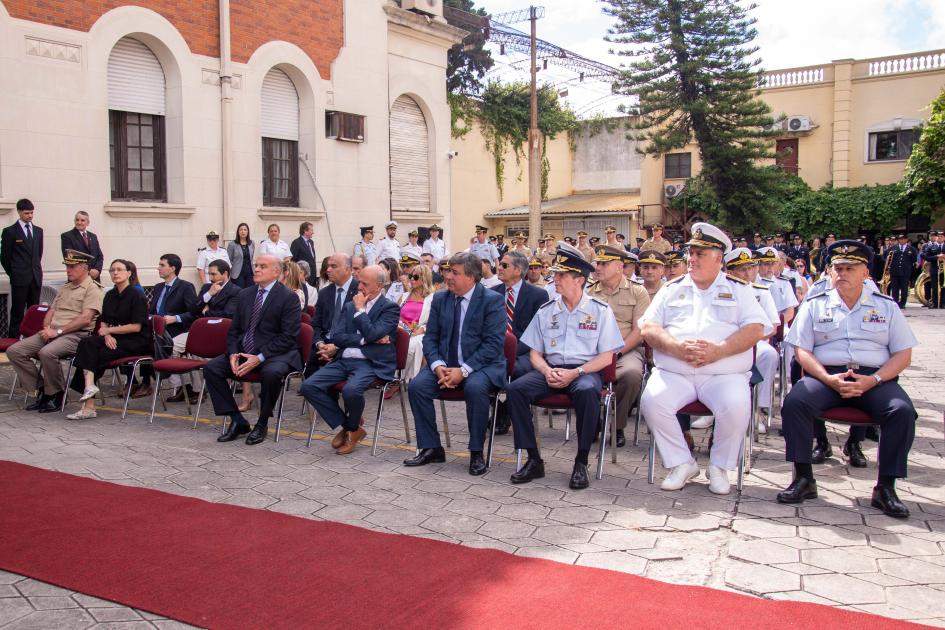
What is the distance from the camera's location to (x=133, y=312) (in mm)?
8047

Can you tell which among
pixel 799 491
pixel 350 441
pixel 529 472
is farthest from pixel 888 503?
pixel 350 441

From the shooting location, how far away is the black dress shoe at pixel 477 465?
5.89 metres

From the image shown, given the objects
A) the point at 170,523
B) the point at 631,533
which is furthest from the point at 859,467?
the point at 170,523

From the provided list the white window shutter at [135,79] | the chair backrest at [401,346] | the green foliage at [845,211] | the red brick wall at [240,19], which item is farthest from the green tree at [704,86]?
the chair backrest at [401,346]

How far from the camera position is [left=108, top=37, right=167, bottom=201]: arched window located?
41.7 feet

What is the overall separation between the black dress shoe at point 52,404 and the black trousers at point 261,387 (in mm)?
2152

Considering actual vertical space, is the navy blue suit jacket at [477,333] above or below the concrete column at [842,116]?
below

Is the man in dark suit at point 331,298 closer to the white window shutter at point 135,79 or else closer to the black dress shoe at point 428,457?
the black dress shoe at point 428,457

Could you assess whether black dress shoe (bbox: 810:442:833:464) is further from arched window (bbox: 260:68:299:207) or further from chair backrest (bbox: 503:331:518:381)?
arched window (bbox: 260:68:299:207)

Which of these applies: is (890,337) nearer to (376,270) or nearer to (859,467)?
(859,467)

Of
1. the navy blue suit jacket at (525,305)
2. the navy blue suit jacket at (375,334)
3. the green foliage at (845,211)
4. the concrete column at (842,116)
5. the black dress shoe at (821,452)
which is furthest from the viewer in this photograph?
the concrete column at (842,116)

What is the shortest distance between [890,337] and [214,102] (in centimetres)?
1146

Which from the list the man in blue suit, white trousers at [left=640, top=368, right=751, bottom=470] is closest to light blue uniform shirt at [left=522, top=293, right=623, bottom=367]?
the man in blue suit

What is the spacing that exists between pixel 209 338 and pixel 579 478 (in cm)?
407
